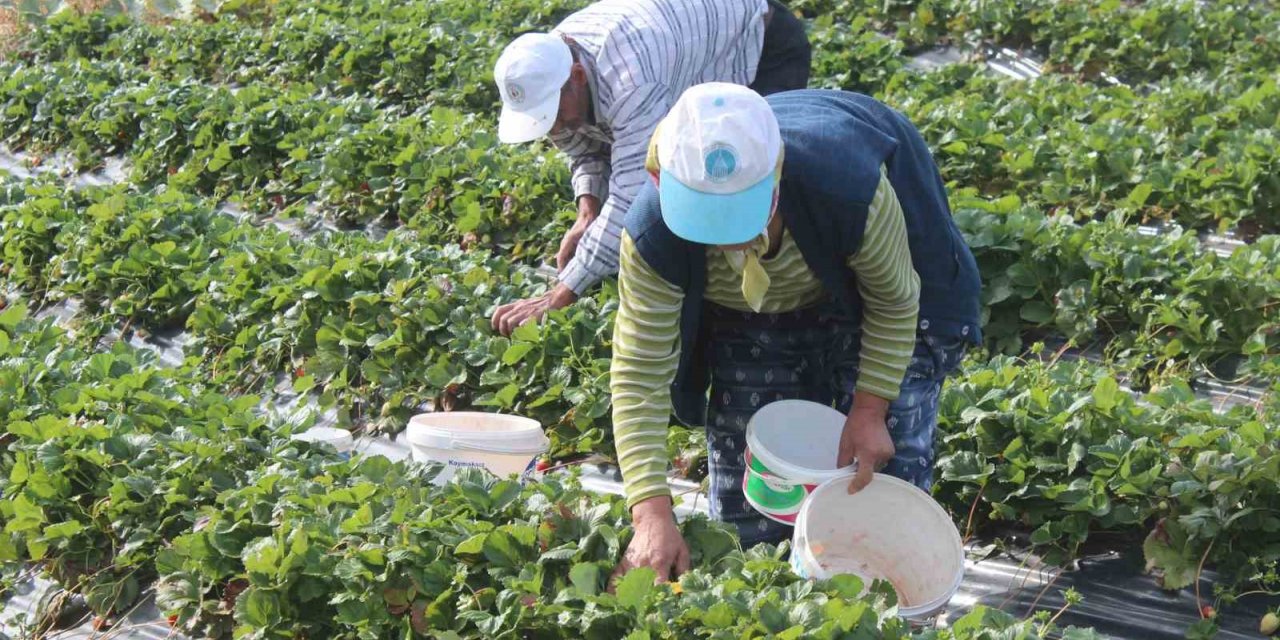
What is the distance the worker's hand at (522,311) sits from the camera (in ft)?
13.5

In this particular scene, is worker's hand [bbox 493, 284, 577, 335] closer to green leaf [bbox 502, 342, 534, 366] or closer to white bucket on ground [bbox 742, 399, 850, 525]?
green leaf [bbox 502, 342, 534, 366]

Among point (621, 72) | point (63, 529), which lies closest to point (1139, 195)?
point (621, 72)

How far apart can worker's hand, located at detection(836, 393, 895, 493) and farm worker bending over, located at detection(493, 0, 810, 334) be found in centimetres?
113

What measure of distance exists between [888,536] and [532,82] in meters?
1.47

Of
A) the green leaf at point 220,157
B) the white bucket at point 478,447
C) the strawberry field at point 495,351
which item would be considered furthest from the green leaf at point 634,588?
the green leaf at point 220,157

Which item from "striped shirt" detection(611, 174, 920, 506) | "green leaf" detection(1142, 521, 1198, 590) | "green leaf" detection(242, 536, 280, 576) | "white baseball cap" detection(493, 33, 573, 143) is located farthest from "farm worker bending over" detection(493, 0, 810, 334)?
"green leaf" detection(1142, 521, 1198, 590)

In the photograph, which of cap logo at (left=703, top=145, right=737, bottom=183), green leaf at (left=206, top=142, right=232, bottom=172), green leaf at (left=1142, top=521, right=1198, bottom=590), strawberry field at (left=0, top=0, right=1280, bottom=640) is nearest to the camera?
cap logo at (left=703, top=145, right=737, bottom=183)

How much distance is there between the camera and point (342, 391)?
15.2ft

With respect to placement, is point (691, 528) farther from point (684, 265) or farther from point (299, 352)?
point (299, 352)

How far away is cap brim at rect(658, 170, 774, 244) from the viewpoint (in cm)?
232

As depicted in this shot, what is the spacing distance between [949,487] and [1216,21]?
540 cm

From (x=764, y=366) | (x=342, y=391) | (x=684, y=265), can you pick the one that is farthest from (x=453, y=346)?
(x=684, y=265)

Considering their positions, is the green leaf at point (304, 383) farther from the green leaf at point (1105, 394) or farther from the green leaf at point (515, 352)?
the green leaf at point (1105, 394)

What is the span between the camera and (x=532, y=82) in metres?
3.62
